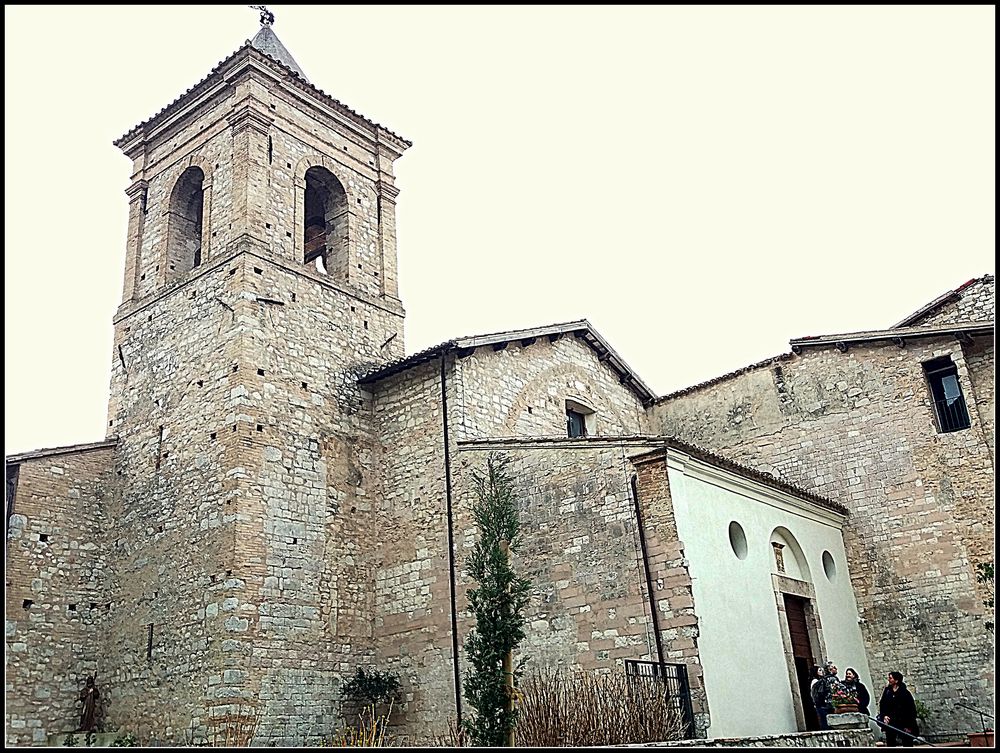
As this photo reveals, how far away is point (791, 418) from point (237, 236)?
34.7ft

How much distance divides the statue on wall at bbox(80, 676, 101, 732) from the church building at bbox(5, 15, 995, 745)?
15 centimetres

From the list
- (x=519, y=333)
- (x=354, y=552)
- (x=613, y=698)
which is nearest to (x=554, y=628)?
(x=613, y=698)

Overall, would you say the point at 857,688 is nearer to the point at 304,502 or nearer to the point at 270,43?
the point at 304,502

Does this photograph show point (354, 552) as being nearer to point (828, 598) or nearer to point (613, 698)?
point (613, 698)

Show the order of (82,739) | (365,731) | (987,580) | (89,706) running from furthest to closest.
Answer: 1. (987,580)
2. (89,706)
3. (82,739)
4. (365,731)

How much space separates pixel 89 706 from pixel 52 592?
1.84m

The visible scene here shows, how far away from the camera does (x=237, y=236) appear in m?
15.5

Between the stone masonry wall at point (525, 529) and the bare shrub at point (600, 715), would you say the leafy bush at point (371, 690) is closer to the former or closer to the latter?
the stone masonry wall at point (525, 529)

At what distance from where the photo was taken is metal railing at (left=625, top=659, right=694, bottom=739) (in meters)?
10.3

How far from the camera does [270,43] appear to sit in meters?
18.7

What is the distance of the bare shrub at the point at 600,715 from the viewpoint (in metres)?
9.50

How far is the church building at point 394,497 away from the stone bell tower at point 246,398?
0.05m

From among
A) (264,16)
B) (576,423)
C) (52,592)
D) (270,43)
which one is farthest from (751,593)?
(264,16)

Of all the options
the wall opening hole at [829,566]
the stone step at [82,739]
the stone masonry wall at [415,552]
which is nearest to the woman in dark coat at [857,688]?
the wall opening hole at [829,566]
